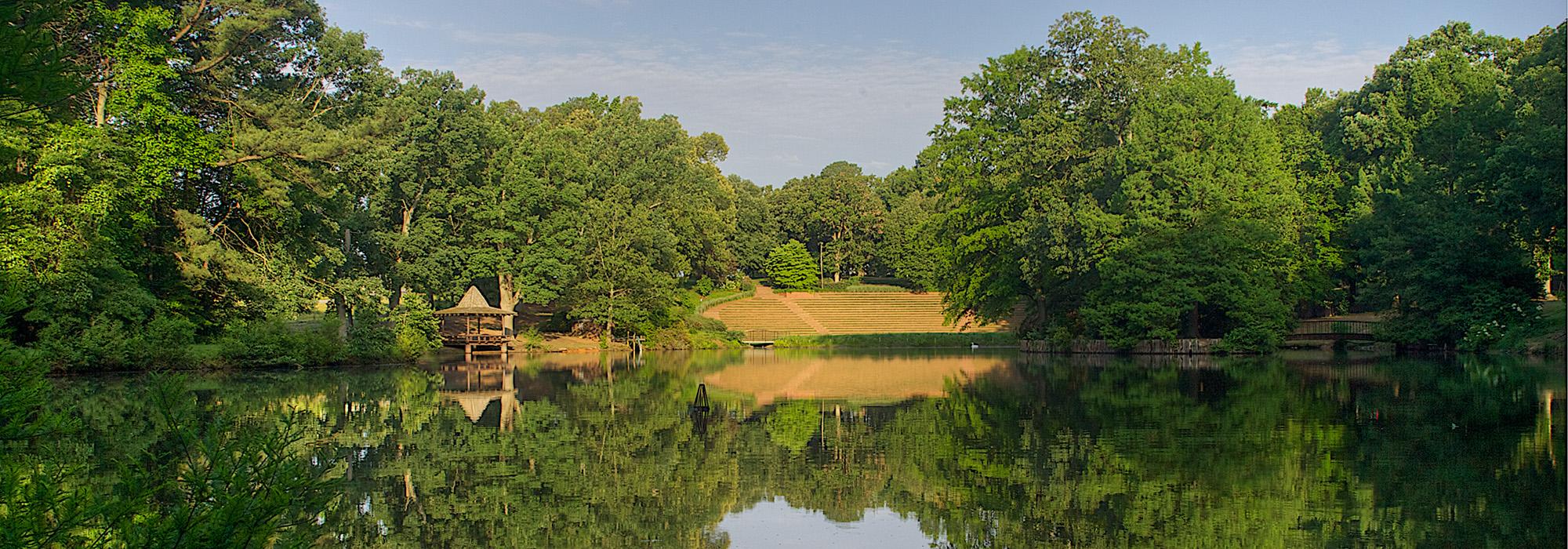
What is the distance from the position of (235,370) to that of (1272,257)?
108ft

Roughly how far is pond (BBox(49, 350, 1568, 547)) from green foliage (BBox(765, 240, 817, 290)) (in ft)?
172

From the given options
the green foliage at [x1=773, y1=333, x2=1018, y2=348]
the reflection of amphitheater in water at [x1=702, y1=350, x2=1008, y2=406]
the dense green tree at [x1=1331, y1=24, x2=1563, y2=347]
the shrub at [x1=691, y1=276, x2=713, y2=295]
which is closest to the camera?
the reflection of amphitheater in water at [x1=702, y1=350, x2=1008, y2=406]

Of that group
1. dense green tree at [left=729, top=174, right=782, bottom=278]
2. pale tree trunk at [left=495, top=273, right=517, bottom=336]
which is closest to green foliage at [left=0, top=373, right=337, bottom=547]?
pale tree trunk at [left=495, top=273, right=517, bottom=336]

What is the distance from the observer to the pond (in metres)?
9.49

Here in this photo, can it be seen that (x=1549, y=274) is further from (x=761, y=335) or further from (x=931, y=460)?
(x=761, y=335)

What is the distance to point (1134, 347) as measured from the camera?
4138 cm

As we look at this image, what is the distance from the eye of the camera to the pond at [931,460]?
9.49 meters

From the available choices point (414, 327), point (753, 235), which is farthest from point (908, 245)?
point (414, 327)

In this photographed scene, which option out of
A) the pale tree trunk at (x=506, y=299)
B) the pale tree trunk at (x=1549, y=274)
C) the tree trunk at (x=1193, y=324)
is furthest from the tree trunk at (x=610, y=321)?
the pale tree trunk at (x=1549, y=274)

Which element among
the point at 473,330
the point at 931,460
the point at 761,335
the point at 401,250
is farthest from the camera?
the point at 761,335

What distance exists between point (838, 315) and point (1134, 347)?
89.4 ft

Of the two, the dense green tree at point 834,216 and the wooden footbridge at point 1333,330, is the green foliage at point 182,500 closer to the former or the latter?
the wooden footbridge at point 1333,330

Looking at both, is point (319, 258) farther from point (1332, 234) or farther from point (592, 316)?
point (1332, 234)

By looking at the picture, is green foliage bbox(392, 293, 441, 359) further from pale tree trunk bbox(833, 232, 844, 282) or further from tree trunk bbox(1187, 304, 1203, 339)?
pale tree trunk bbox(833, 232, 844, 282)
